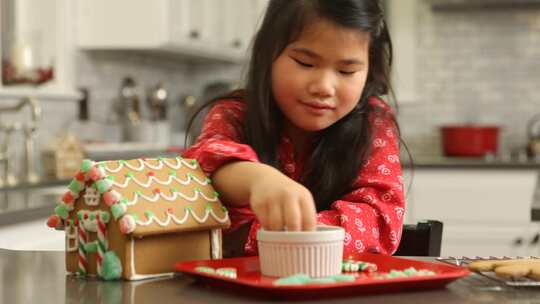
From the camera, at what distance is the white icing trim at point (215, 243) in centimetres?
108

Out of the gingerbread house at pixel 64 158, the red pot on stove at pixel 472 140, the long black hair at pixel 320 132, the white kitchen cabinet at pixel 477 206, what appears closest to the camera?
the long black hair at pixel 320 132

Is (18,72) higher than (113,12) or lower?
lower

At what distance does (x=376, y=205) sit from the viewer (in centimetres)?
134

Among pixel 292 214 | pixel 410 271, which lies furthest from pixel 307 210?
pixel 410 271

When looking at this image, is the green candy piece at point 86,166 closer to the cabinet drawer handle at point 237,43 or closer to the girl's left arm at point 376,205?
the girl's left arm at point 376,205

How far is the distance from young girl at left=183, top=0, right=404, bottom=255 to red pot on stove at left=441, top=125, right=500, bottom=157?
3.19 meters

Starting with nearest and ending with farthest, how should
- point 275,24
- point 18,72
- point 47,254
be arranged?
point 47,254 < point 275,24 < point 18,72

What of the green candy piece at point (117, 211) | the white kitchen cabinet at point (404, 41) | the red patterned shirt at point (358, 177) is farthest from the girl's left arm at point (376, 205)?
the white kitchen cabinet at point (404, 41)

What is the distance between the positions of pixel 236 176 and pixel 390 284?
0.88 ft

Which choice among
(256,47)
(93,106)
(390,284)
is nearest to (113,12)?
(93,106)

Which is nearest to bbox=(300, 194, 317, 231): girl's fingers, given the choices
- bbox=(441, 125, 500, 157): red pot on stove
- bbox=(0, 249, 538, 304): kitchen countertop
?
bbox=(0, 249, 538, 304): kitchen countertop

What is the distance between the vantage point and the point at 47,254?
1.25 m

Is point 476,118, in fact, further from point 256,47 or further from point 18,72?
point 256,47

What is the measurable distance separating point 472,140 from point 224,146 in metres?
3.73
